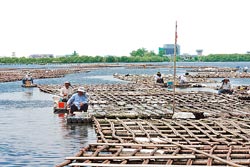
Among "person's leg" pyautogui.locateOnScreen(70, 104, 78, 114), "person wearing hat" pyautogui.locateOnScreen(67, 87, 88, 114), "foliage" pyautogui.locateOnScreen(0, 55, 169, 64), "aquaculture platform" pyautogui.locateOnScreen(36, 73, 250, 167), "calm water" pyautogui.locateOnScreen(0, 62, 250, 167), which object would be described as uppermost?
"person wearing hat" pyautogui.locateOnScreen(67, 87, 88, 114)

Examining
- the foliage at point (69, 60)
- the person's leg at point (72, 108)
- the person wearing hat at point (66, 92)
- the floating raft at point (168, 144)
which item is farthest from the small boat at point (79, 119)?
the foliage at point (69, 60)

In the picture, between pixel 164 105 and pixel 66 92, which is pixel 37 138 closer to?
pixel 66 92

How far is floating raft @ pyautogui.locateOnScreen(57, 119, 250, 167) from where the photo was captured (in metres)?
10.6

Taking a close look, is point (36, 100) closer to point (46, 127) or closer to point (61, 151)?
point (46, 127)

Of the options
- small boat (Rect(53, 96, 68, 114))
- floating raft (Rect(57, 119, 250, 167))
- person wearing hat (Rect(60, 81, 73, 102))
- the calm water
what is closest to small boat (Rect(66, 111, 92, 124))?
the calm water

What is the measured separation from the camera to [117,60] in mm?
188250

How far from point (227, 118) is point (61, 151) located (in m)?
7.17

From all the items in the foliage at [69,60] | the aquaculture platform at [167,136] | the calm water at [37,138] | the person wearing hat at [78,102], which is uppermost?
the person wearing hat at [78,102]

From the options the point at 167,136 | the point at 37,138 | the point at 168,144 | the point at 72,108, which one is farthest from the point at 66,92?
the point at 168,144

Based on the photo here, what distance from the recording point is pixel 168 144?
12.3 meters

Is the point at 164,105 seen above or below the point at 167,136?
below

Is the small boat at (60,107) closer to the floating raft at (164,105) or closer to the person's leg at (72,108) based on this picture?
the floating raft at (164,105)

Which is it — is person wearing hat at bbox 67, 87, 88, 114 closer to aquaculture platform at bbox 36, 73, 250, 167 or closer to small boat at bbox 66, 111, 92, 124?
small boat at bbox 66, 111, 92, 124

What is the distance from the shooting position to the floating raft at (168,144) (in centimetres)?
1062
